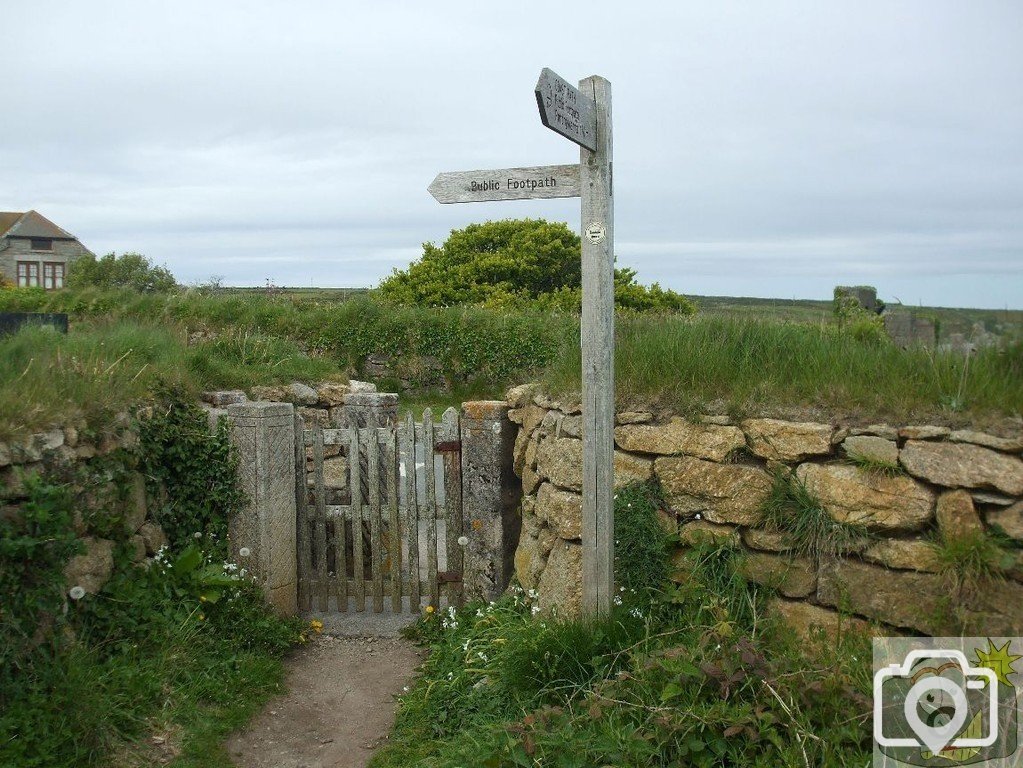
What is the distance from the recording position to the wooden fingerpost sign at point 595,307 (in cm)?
439

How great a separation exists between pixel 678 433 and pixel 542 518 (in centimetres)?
113

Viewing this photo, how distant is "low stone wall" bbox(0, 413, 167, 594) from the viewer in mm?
4426

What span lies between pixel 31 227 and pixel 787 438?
44696 mm

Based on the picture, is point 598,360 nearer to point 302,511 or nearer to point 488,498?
point 488,498

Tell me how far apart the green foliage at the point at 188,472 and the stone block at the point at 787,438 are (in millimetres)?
3727

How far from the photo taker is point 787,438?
174 inches

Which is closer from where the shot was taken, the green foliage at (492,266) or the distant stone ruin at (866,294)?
the distant stone ruin at (866,294)

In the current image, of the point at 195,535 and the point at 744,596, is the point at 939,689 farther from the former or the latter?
the point at 195,535

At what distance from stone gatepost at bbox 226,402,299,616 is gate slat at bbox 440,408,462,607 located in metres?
1.24

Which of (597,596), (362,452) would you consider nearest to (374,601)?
(362,452)

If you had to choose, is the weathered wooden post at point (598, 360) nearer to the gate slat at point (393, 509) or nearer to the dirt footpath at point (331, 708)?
the dirt footpath at point (331, 708)

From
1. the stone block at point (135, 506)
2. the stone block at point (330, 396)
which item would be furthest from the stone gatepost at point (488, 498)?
the stone block at point (330, 396)

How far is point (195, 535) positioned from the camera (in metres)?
5.93

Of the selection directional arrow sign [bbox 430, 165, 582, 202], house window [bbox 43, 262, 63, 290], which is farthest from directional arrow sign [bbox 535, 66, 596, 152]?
house window [bbox 43, 262, 63, 290]
